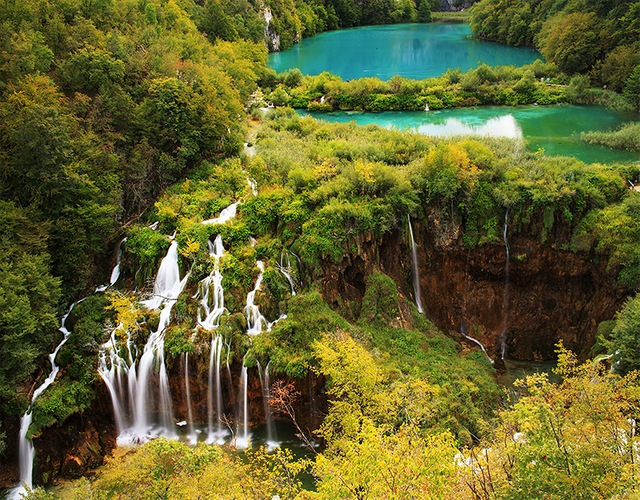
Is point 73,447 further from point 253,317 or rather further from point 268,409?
point 253,317

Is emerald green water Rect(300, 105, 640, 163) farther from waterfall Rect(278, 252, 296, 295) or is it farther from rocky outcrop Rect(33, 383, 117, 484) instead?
rocky outcrop Rect(33, 383, 117, 484)

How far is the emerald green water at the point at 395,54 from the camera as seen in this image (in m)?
62.0

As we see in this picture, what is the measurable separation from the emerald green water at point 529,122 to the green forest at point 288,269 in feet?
10.2

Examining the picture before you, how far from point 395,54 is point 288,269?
6625cm

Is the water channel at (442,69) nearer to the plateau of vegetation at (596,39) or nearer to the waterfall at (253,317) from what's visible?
the plateau of vegetation at (596,39)

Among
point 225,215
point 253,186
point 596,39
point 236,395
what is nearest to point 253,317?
point 236,395

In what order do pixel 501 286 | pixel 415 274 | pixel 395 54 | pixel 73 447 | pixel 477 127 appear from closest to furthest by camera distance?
pixel 73 447, pixel 415 274, pixel 501 286, pixel 477 127, pixel 395 54

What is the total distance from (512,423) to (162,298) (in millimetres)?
14125

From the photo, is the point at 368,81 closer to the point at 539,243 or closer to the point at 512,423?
the point at 539,243

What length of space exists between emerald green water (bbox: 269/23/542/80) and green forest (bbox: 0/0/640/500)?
36704mm

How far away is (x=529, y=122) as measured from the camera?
3775 cm

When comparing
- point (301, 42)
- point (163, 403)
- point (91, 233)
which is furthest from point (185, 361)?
point (301, 42)

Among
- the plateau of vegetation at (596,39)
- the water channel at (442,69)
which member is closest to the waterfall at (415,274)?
the water channel at (442,69)

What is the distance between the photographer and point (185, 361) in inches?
660
